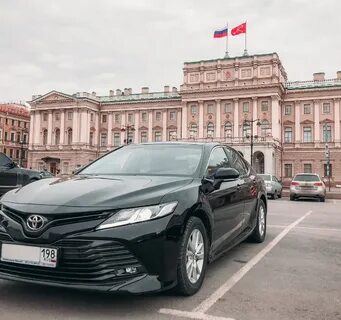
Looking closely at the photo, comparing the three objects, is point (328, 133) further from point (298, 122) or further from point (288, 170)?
point (288, 170)

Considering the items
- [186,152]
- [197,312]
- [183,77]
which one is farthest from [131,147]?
[183,77]

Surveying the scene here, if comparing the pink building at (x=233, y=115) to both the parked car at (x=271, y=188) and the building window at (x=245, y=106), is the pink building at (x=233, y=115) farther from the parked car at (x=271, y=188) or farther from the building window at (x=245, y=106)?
the parked car at (x=271, y=188)

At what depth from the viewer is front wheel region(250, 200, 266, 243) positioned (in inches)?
283

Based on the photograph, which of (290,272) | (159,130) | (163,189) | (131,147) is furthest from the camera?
(159,130)

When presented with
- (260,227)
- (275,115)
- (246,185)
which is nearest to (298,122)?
(275,115)

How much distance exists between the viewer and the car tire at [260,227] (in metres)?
7.19

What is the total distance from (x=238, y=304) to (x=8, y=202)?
7.78 ft

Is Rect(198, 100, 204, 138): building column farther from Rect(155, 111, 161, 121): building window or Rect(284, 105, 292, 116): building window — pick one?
Rect(284, 105, 292, 116): building window

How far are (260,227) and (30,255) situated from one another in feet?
15.7

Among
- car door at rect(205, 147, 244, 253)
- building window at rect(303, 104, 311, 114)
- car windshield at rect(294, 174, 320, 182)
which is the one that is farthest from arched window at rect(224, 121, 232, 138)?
car door at rect(205, 147, 244, 253)

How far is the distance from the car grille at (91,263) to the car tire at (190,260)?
1.90 ft

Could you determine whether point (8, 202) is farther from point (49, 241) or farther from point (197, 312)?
point (197, 312)

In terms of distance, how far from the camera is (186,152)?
5.33 m

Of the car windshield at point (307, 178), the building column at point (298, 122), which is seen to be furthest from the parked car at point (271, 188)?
the building column at point (298, 122)
